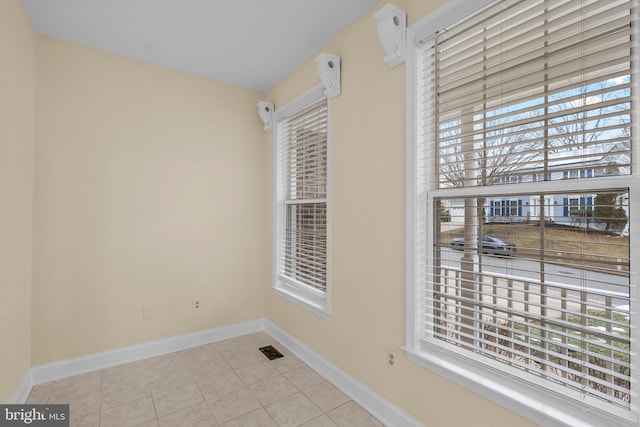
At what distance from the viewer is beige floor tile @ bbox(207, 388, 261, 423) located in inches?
77.6

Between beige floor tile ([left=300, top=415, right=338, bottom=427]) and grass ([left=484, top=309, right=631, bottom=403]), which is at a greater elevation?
grass ([left=484, top=309, right=631, bottom=403])

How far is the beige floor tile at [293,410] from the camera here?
1.91 metres

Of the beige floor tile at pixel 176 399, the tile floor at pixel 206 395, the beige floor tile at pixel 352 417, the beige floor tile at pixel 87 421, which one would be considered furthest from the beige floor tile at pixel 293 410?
the beige floor tile at pixel 87 421

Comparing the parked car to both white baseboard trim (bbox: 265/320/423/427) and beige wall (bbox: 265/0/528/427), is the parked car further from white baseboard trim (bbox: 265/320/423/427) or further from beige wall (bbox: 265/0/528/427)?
white baseboard trim (bbox: 265/320/423/427)

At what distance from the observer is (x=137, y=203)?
2658 millimetres

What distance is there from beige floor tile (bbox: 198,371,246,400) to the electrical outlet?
1.10 meters

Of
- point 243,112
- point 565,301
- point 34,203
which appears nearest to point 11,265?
point 34,203

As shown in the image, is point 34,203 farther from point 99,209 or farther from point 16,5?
point 16,5

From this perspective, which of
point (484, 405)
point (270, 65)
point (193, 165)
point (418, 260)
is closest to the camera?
point (484, 405)

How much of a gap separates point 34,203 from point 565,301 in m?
3.18

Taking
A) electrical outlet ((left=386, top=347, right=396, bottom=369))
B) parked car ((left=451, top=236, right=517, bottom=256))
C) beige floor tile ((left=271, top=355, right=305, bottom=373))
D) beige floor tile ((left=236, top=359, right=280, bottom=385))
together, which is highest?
parked car ((left=451, top=236, right=517, bottom=256))

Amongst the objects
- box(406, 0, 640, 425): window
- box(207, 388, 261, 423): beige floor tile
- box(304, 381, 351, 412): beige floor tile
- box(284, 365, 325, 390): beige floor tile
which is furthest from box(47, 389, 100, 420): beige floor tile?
box(406, 0, 640, 425): window

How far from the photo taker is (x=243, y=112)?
126 inches

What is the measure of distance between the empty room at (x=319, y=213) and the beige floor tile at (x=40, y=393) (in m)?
0.05
